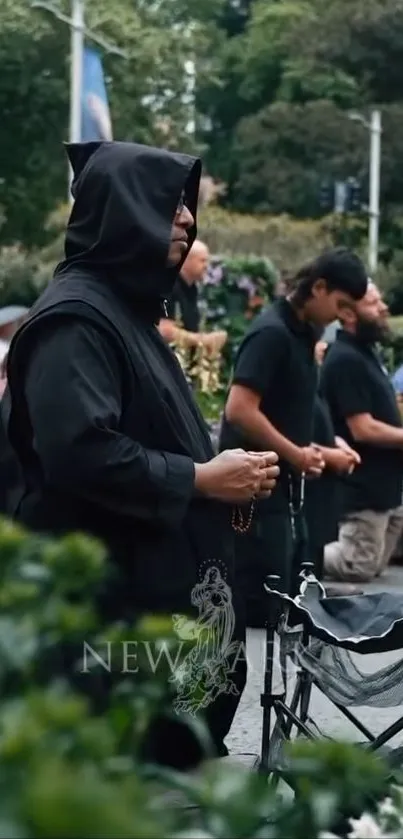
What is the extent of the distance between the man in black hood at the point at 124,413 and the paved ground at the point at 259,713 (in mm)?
1431

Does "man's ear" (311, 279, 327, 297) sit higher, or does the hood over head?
the hood over head

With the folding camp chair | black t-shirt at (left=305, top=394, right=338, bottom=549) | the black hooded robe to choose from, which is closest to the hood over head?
the black hooded robe

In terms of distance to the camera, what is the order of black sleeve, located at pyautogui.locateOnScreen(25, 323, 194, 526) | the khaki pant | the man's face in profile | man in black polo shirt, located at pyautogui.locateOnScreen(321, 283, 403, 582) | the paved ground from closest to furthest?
black sleeve, located at pyautogui.locateOnScreen(25, 323, 194, 526) → the man's face in profile → the paved ground → man in black polo shirt, located at pyautogui.locateOnScreen(321, 283, 403, 582) → the khaki pant

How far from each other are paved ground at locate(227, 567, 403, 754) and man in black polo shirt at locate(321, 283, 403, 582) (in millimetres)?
2292

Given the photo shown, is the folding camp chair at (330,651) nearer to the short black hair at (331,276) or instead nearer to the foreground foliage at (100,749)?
the foreground foliage at (100,749)

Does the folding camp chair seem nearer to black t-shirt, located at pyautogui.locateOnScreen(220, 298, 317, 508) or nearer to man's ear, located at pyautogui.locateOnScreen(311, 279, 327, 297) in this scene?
black t-shirt, located at pyautogui.locateOnScreen(220, 298, 317, 508)

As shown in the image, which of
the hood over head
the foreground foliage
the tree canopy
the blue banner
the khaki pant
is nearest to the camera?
the foreground foliage

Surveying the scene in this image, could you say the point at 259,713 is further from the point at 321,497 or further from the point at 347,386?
the point at 347,386

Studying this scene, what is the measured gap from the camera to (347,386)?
9016 millimetres

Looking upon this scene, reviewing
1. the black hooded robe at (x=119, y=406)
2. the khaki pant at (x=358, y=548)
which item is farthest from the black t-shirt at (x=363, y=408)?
the black hooded robe at (x=119, y=406)

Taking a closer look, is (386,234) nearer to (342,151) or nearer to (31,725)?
(342,151)

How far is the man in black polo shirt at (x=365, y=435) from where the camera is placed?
8.97 m

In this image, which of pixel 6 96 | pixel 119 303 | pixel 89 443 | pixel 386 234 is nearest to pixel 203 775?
pixel 89 443

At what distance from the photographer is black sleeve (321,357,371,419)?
29.4 ft
